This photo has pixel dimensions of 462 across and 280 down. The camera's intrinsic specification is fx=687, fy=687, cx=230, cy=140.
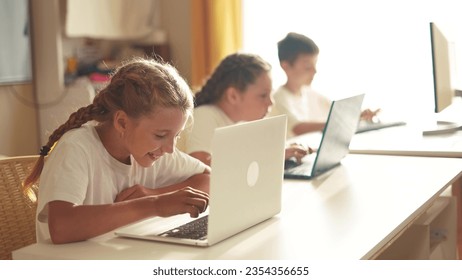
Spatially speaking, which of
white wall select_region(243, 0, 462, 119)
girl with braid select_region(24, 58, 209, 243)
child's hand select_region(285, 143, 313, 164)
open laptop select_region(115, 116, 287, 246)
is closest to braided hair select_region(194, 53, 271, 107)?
child's hand select_region(285, 143, 313, 164)

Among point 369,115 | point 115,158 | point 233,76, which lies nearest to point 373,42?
point 369,115

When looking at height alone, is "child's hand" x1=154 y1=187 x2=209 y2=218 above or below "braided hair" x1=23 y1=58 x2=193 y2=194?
below

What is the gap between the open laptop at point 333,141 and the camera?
1802mm

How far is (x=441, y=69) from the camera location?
102 inches

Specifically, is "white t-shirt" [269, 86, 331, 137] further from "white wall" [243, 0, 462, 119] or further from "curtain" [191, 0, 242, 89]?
"curtain" [191, 0, 242, 89]

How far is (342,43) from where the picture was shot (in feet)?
11.9

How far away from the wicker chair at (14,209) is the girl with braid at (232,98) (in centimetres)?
66

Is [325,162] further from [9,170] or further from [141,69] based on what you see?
[9,170]

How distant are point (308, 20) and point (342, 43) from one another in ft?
0.75

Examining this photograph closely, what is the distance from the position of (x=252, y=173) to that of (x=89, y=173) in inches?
13.6

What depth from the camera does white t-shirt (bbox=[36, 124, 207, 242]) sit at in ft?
4.31

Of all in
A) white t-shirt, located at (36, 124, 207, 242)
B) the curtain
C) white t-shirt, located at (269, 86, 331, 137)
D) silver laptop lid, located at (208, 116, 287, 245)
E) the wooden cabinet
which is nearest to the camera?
silver laptop lid, located at (208, 116, 287, 245)

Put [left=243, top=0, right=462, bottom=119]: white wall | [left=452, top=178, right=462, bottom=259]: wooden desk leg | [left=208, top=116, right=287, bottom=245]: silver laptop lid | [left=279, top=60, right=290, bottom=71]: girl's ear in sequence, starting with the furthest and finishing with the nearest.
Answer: [left=243, top=0, right=462, bottom=119]: white wall → [left=279, top=60, right=290, bottom=71]: girl's ear → [left=452, top=178, right=462, bottom=259]: wooden desk leg → [left=208, top=116, right=287, bottom=245]: silver laptop lid

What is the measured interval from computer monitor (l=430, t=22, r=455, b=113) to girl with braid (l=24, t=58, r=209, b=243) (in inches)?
52.4
